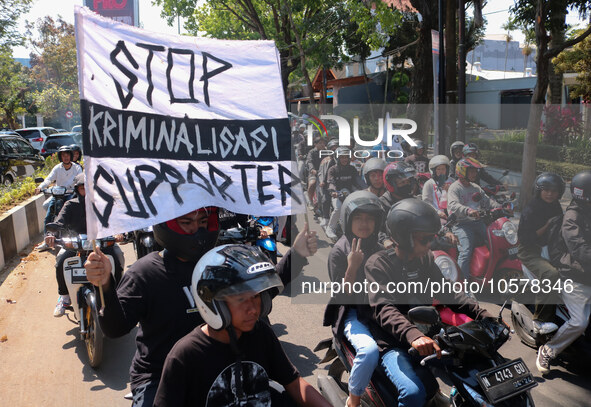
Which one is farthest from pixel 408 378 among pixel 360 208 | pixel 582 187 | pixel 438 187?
pixel 438 187

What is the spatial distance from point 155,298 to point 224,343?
717 mm

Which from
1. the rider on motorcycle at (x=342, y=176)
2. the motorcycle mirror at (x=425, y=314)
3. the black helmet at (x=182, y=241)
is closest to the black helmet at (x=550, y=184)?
the motorcycle mirror at (x=425, y=314)

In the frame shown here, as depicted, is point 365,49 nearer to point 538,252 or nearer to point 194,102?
point 538,252

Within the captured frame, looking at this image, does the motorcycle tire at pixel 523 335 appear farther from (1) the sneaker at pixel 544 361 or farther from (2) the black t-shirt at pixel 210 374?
(2) the black t-shirt at pixel 210 374

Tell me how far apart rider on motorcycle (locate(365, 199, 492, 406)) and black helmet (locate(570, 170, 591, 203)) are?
1660 millimetres

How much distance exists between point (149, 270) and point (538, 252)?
4253mm

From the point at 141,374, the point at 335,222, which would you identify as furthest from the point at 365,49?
the point at 141,374

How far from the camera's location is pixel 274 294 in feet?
9.89

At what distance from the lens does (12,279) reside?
8758 millimetres

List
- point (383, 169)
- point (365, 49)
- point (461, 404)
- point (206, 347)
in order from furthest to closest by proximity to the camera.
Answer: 1. point (365, 49)
2. point (383, 169)
3. point (461, 404)
4. point (206, 347)

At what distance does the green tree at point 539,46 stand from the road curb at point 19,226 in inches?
400

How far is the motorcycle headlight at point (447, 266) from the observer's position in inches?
260

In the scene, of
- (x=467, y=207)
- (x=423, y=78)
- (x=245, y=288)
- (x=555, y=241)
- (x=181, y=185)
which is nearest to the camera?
(x=245, y=288)

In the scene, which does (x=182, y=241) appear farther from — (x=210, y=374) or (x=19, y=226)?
(x=19, y=226)
